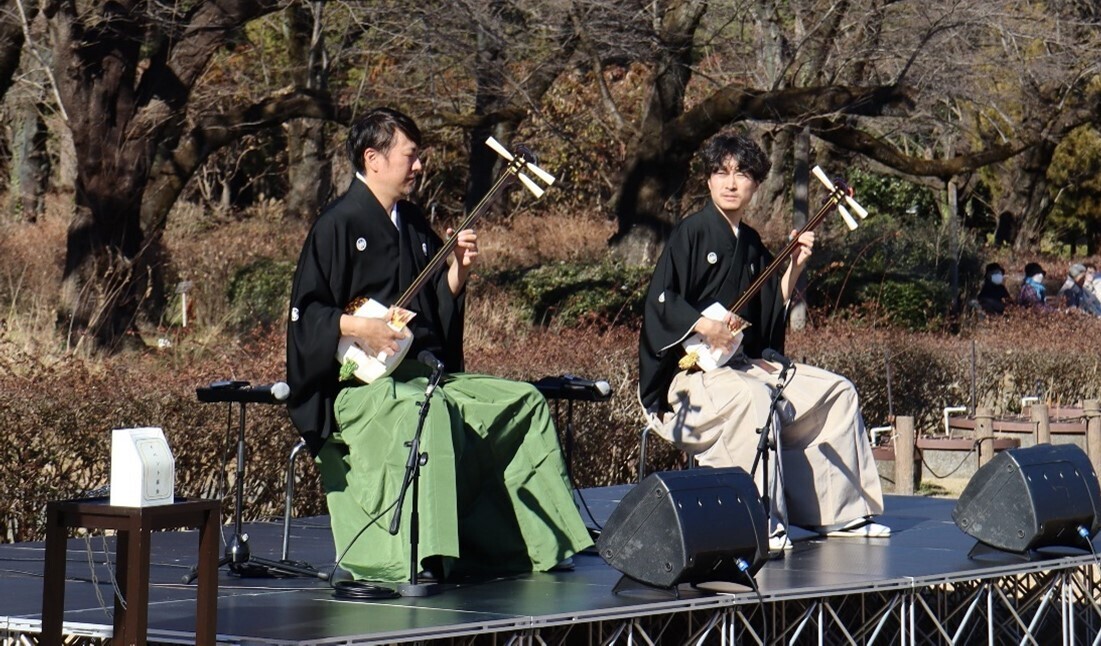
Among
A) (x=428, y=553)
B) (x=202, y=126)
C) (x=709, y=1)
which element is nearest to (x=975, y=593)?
(x=428, y=553)

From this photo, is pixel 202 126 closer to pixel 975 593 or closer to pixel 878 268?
pixel 878 268

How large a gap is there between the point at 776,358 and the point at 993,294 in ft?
37.4

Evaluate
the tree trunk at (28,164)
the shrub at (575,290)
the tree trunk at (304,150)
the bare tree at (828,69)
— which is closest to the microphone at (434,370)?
the bare tree at (828,69)

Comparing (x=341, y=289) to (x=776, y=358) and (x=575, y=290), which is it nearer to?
(x=776, y=358)

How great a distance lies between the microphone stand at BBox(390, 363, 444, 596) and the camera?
4.55 metres

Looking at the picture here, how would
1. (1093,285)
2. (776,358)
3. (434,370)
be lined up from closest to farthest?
(434,370) < (776,358) < (1093,285)

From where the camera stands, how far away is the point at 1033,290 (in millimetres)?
16453

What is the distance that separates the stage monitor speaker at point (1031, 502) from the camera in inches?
216

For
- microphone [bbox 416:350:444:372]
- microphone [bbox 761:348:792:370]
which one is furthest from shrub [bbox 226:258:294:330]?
microphone [bbox 416:350:444:372]

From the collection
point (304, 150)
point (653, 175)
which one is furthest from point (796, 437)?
point (304, 150)

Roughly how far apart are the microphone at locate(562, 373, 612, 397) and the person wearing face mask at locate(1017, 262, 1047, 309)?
11403 millimetres

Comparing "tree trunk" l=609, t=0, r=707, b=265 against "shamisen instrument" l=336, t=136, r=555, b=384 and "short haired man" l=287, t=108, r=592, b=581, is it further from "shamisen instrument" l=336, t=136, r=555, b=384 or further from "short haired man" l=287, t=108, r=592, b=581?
"shamisen instrument" l=336, t=136, r=555, b=384

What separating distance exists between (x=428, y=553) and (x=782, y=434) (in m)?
1.77

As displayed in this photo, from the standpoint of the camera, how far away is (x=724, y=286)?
603 centimetres
